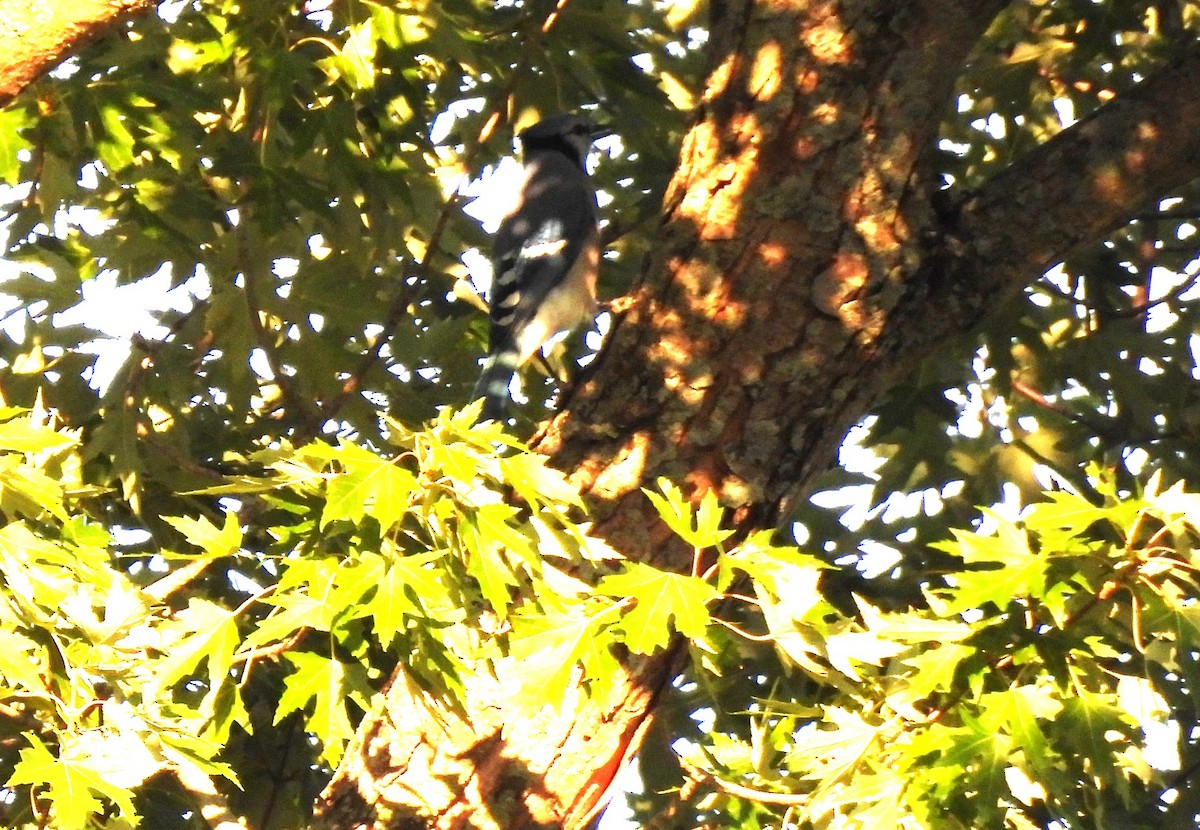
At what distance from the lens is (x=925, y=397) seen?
399 cm

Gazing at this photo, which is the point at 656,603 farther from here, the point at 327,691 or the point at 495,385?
the point at 495,385

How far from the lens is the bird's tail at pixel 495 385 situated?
412 centimetres

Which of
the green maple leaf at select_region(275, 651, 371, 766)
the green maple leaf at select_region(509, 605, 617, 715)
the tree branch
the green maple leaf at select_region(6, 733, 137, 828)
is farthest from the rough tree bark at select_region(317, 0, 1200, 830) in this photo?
the green maple leaf at select_region(6, 733, 137, 828)

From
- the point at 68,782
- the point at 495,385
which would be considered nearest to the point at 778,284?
the point at 495,385

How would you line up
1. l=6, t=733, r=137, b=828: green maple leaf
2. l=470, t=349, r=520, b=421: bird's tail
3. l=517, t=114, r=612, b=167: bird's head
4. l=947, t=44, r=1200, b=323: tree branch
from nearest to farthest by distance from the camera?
1. l=6, t=733, r=137, b=828: green maple leaf
2. l=947, t=44, r=1200, b=323: tree branch
3. l=470, t=349, r=520, b=421: bird's tail
4. l=517, t=114, r=612, b=167: bird's head

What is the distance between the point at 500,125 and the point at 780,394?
4.75ft

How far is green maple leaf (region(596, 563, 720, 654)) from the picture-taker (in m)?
2.10

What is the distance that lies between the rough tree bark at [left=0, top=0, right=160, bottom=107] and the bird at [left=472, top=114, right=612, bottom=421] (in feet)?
6.69

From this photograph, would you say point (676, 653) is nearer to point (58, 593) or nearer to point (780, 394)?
point (780, 394)

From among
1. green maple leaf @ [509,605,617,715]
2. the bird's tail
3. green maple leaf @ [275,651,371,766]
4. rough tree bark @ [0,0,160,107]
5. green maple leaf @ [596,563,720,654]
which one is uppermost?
the bird's tail

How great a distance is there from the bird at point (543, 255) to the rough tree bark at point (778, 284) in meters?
1.18

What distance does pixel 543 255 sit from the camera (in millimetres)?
5461

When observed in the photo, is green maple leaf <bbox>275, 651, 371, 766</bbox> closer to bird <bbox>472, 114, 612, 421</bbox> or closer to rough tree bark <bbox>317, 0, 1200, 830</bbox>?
rough tree bark <bbox>317, 0, 1200, 830</bbox>

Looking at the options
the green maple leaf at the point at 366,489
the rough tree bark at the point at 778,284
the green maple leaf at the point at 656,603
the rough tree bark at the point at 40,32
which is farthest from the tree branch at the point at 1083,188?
the rough tree bark at the point at 40,32
